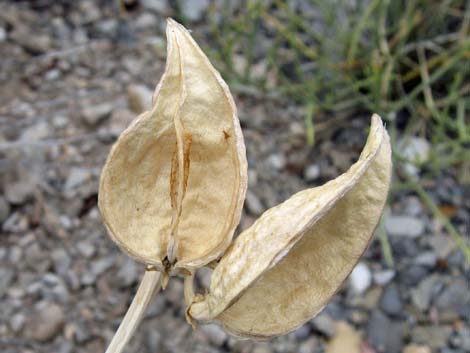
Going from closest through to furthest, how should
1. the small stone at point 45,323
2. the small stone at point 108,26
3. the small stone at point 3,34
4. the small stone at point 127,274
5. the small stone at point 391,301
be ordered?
1. the small stone at point 45,323
2. the small stone at point 127,274
3. the small stone at point 391,301
4. the small stone at point 3,34
5. the small stone at point 108,26

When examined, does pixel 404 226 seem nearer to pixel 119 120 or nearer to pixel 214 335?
pixel 214 335

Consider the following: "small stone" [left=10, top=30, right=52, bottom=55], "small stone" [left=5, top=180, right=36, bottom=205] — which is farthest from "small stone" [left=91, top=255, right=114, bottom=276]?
"small stone" [left=10, top=30, right=52, bottom=55]

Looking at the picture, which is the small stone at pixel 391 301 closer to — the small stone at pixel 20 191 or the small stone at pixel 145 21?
the small stone at pixel 20 191

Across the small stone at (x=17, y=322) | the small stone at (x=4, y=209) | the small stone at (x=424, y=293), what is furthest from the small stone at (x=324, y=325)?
the small stone at (x=4, y=209)

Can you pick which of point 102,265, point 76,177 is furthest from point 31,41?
point 102,265

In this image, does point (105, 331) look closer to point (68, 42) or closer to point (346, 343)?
point (346, 343)

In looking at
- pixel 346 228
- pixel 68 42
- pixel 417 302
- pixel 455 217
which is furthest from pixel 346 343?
pixel 68 42
